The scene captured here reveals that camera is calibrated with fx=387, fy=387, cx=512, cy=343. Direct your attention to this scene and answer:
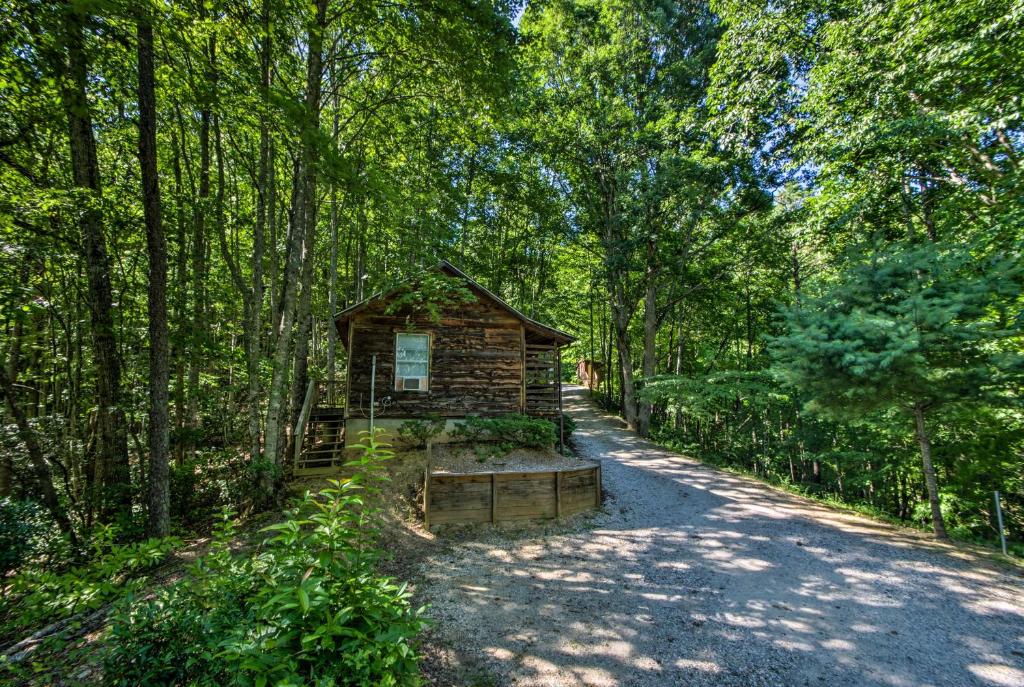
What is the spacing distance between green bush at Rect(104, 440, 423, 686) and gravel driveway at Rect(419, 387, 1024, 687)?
247 cm

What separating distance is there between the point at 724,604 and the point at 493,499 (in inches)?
163

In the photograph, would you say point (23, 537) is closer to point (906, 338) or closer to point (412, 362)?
point (412, 362)

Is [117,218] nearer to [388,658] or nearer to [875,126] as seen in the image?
[388,658]

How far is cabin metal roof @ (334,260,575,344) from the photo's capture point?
1058cm

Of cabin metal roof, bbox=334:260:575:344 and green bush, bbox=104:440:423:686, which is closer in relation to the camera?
green bush, bbox=104:440:423:686

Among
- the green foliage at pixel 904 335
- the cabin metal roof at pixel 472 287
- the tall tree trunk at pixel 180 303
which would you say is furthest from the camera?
the cabin metal roof at pixel 472 287

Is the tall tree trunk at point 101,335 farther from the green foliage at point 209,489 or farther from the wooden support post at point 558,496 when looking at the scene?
the wooden support post at point 558,496

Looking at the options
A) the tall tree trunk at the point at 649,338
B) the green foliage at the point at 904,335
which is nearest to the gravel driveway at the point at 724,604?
the green foliage at the point at 904,335

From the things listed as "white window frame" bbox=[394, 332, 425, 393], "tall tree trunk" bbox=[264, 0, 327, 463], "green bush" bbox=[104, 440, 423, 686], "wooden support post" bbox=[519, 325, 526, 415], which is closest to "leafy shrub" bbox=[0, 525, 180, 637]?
"green bush" bbox=[104, 440, 423, 686]

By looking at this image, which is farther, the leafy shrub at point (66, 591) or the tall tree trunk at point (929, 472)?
the tall tree trunk at point (929, 472)

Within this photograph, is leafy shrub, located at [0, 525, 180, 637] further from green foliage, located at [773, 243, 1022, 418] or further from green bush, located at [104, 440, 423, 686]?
green foliage, located at [773, 243, 1022, 418]

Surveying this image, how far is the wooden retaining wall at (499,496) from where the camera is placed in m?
7.55

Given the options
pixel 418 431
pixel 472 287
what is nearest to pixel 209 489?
pixel 418 431

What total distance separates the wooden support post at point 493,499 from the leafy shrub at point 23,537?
603cm
